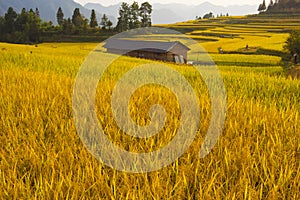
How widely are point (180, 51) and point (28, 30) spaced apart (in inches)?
→ 1920

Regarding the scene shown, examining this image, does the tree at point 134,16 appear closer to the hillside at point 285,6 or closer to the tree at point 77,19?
the tree at point 77,19

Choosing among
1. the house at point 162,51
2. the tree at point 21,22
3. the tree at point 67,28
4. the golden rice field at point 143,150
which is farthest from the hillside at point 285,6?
the golden rice field at point 143,150

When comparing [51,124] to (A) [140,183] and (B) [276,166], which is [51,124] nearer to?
(A) [140,183]

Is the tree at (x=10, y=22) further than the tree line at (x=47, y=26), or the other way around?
the tree at (x=10, y=22)

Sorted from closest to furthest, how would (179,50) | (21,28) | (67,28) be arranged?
(179,50) → (67,28) → (21,28)

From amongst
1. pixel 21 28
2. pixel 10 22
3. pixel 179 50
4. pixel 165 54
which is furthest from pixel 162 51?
pixel 10 22

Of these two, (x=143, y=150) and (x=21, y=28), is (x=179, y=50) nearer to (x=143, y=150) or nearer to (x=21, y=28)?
(x=143, y=150)

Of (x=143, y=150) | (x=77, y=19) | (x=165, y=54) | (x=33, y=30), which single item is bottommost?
(x=165, y=54)

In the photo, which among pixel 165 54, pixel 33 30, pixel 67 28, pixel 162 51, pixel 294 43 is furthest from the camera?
pixel 67 28

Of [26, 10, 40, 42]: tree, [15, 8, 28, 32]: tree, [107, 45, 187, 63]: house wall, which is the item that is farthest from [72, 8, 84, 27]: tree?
[107, 45, 187, 63]: house wall

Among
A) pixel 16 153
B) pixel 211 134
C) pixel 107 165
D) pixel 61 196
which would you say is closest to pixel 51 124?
pixel 16 153

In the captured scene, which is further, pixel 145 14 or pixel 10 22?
pixel 145 14

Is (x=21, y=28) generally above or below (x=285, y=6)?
below

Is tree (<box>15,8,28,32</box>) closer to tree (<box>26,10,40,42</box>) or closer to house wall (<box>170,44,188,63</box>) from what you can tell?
tree (<box>26,10,40,42</box>)
